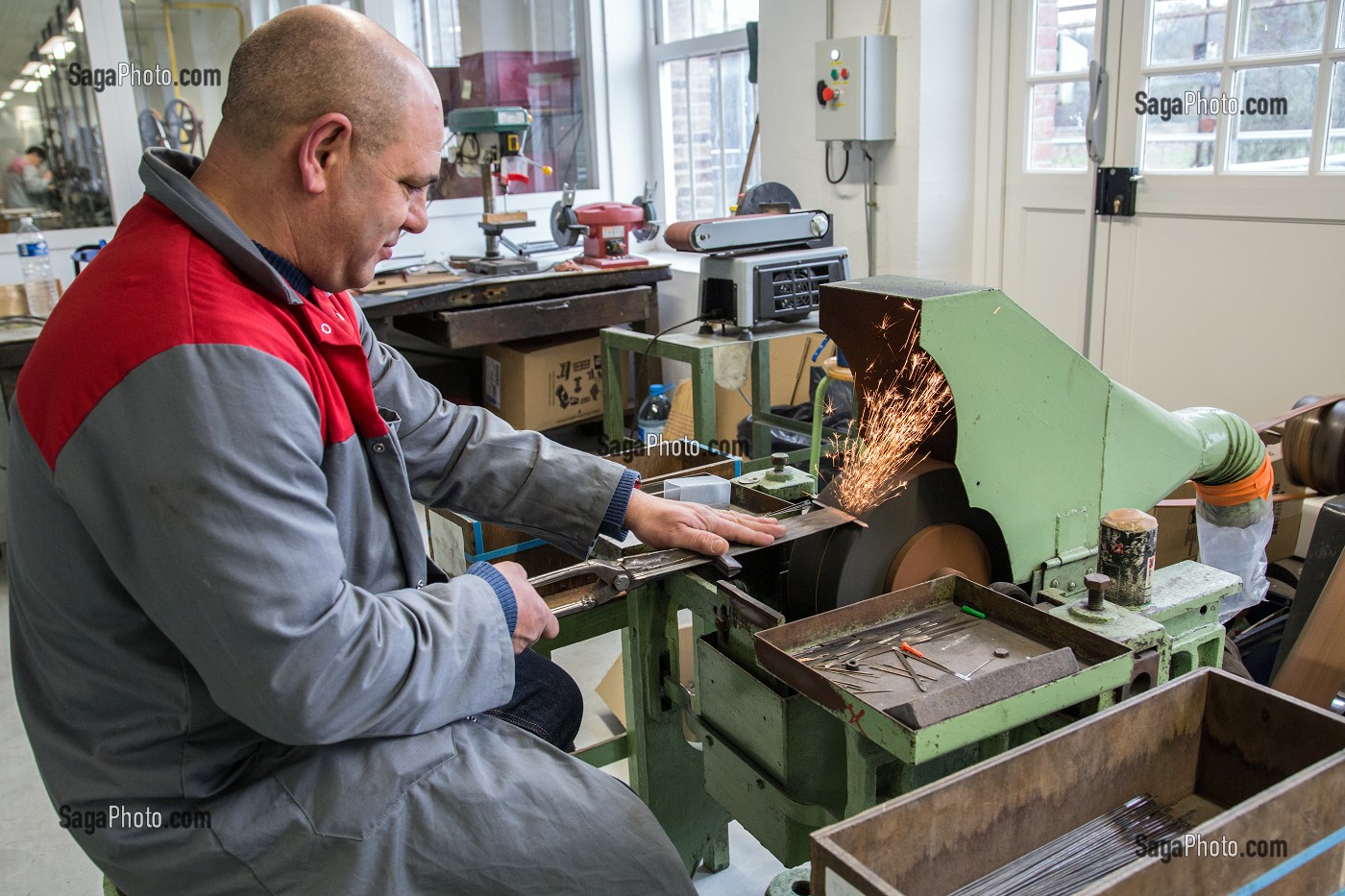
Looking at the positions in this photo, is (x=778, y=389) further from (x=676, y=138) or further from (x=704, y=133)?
(x=676, y=138)

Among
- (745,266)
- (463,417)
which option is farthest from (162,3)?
(463,417)

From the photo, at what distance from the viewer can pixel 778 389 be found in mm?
4031

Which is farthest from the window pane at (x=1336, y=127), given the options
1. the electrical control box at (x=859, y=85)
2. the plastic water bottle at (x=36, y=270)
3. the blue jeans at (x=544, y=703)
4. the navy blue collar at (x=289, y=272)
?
the plastic water bottle at (x=36, y=270)

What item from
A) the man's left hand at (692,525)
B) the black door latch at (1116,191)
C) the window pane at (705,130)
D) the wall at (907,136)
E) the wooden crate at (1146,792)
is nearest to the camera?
the wooden crate at (1146,792)

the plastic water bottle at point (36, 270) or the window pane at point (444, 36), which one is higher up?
the window pane at point (444, 36)

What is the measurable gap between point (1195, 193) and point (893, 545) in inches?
86.6

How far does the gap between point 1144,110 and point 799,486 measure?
215 cm

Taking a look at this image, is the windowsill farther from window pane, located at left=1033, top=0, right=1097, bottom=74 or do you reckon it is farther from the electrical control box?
window pane, located at left=1033, top=0, right=1097, bottom=74

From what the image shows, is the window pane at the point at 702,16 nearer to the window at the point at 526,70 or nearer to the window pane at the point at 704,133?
the window pane at the point at 704,133

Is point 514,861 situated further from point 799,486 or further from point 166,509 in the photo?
point 799,486

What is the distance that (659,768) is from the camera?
1771mm

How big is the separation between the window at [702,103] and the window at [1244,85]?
1949 millimetres

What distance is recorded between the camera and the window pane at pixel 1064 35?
10.6ft

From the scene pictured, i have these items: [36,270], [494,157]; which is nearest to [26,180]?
[36,270]
